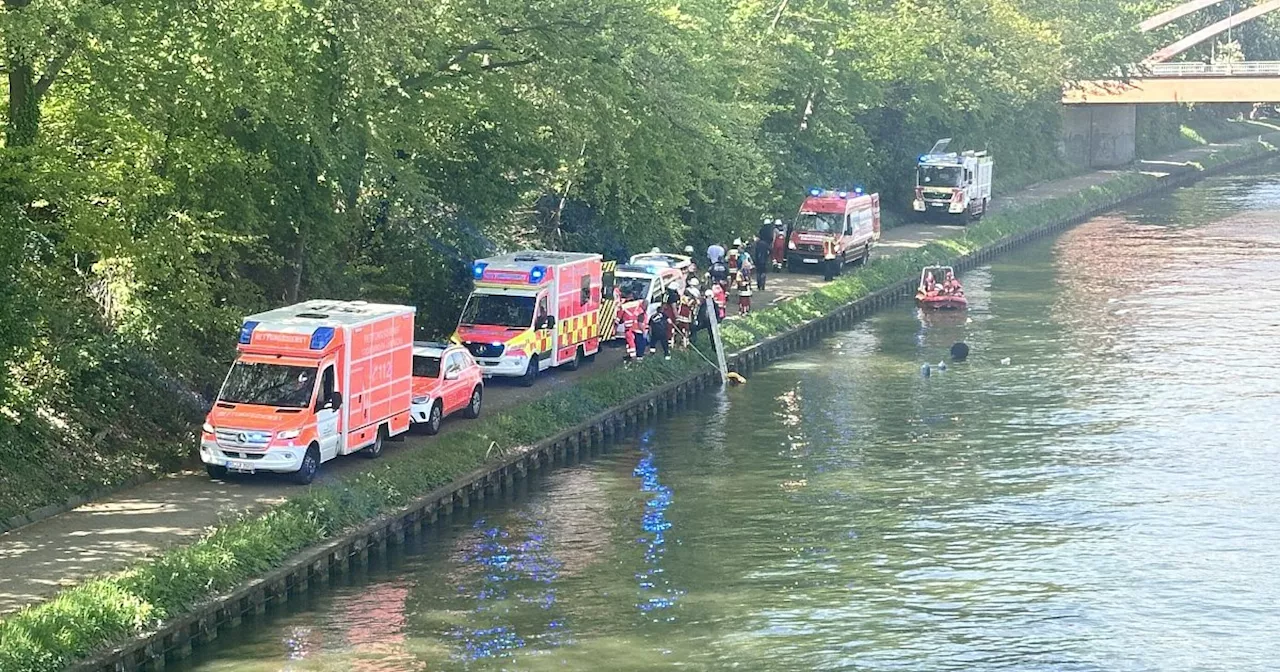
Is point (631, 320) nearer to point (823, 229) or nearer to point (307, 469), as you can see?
point (307, 469)

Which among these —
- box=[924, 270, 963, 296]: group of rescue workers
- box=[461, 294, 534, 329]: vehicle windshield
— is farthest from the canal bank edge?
box=[924, 270, 963, 296]: group of rescue workers

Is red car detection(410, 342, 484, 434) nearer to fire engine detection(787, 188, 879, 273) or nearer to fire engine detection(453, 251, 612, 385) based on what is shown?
fire engine detection(453, 251, 612, 385)

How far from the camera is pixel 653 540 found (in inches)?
1323

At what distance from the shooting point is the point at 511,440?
38.8 metres

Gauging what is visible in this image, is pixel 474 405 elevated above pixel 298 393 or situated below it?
below

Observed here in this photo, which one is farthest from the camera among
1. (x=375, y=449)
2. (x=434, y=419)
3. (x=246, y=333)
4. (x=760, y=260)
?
(x=760, y=260)

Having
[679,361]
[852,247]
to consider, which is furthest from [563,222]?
[852,247]

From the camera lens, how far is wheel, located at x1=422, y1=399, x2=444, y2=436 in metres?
38.0

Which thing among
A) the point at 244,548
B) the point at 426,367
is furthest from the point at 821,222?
the point at 244,548

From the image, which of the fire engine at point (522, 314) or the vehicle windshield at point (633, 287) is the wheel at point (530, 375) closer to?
the fire engine at point (522, 314)

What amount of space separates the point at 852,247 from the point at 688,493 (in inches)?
1293

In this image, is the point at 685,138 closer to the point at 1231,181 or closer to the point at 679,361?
the point at 679,361

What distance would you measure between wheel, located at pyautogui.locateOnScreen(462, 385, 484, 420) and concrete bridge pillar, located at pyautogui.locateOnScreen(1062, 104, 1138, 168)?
8912 centimetres

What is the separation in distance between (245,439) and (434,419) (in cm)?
598
